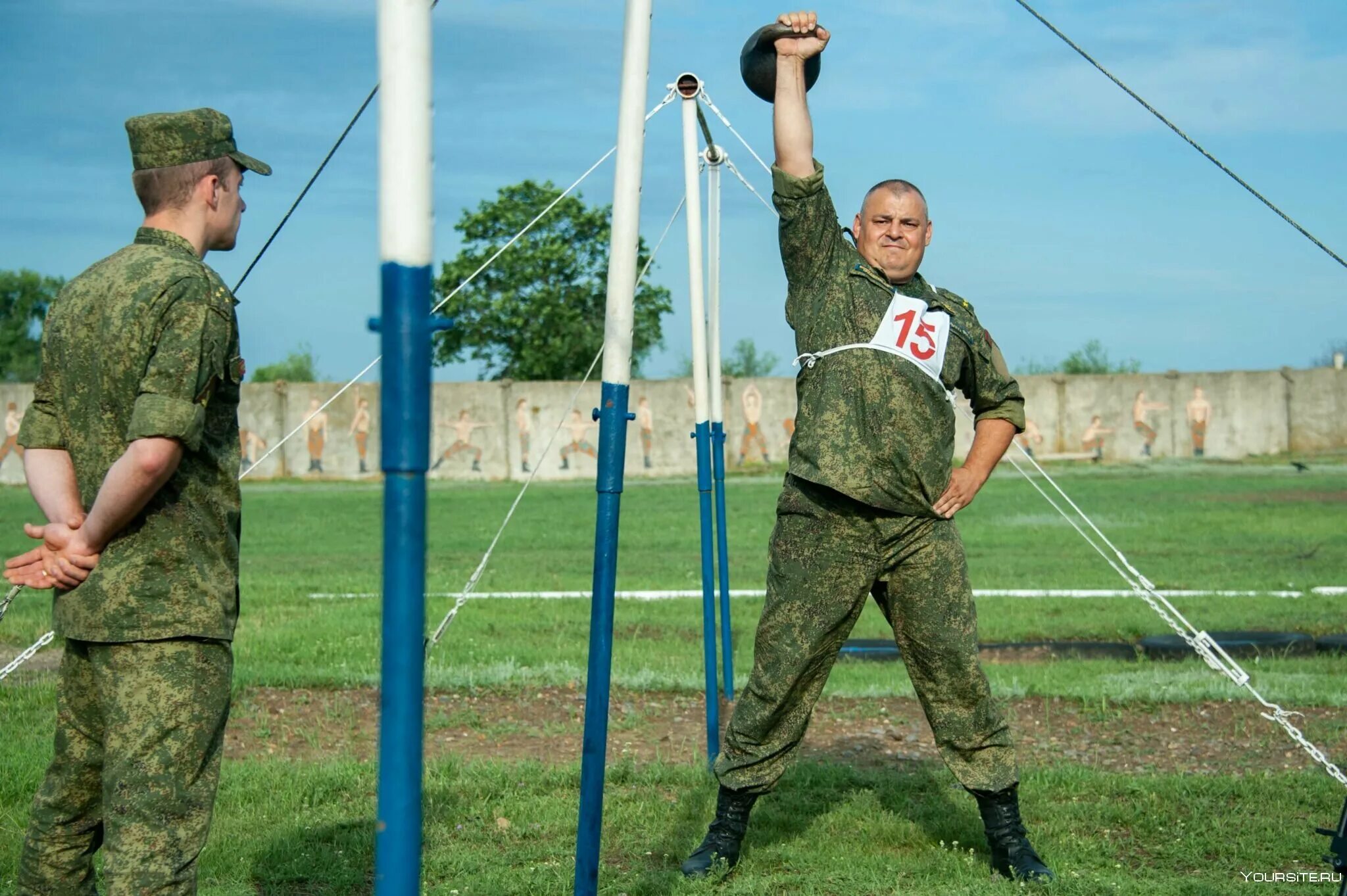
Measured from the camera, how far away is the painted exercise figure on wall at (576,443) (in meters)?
40.1

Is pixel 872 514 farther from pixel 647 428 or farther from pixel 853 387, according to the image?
pixel 647 428

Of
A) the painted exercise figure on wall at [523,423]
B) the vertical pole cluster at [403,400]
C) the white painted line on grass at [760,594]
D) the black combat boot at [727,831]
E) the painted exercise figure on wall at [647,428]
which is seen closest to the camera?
the vertical pole cluster at [403,400]

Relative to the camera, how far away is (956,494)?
15.3ft

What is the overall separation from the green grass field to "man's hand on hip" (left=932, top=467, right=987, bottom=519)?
1286 mm

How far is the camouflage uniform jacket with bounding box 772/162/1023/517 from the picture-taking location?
451 cm

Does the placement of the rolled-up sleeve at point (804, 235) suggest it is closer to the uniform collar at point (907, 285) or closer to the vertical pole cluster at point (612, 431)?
the uniform collar at point (907, 285)

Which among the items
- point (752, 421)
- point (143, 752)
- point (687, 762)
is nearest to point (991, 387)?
point (687, 762)

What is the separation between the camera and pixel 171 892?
10.5 ft

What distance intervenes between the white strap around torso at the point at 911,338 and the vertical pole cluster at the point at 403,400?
9.57 feet

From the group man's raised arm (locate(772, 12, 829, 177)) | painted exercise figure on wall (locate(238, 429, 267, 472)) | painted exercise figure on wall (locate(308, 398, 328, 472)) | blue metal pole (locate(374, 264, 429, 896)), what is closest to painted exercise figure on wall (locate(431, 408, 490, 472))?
painted exercise figure on wall (locate(308, 398, 328, 472))

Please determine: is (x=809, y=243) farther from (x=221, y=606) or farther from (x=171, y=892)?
(x=171, y=892)

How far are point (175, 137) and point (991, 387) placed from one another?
2.89 meters

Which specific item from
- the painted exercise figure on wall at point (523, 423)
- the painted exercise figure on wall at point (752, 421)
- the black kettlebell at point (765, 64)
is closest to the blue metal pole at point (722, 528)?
→ the black kettlebell at point (765, 64)

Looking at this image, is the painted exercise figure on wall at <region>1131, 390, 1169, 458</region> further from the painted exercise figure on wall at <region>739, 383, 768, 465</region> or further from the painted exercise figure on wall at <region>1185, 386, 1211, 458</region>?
the painted exercise figure on wall at <region>739, 383, 768, 465</region>
